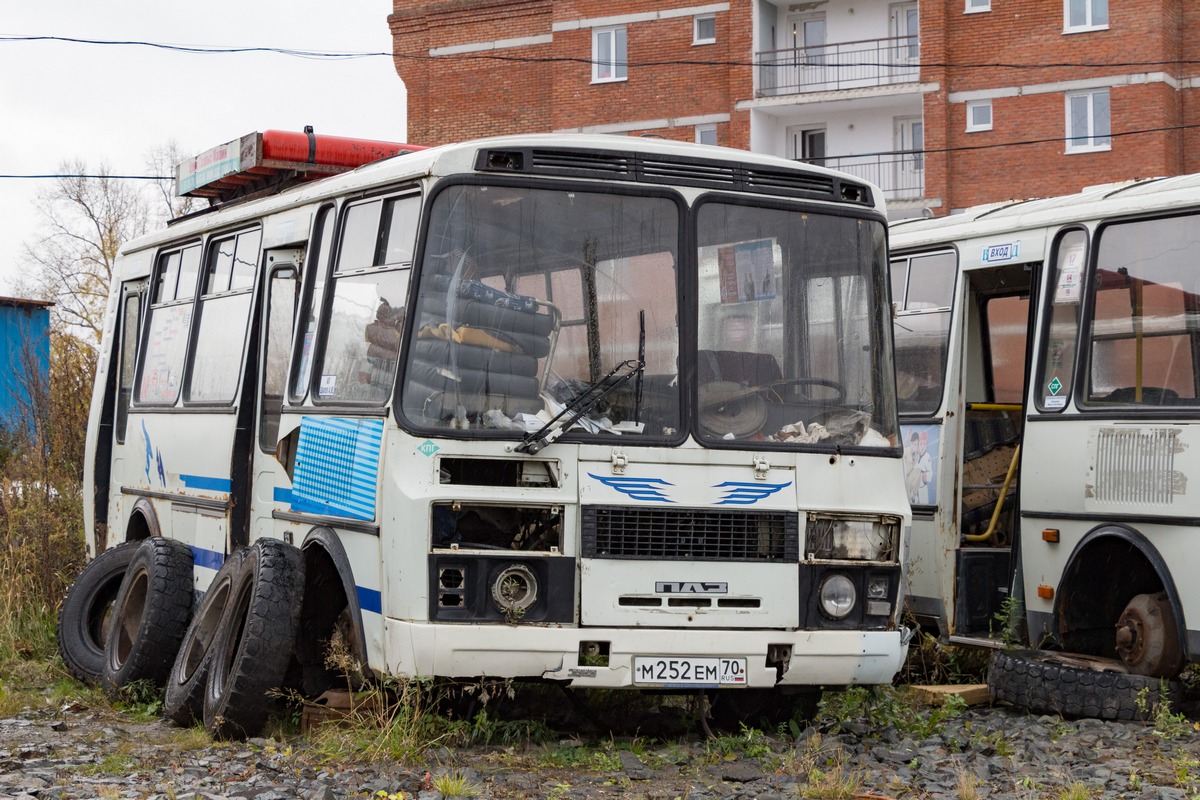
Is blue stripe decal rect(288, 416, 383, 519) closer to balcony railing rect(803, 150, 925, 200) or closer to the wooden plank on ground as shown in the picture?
the wooden plank on ground

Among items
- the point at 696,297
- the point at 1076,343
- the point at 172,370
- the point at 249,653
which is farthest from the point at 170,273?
the point at 1076,343

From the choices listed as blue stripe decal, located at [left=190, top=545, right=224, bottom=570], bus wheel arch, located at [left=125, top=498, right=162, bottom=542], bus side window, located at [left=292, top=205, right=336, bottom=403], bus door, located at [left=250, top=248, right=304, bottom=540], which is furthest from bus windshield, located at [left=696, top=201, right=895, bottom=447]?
bus wheel arch, located at [left=125, top=498, right=162, bottom=542]

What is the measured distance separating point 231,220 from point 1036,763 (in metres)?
5.94

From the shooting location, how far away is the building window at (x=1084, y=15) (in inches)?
1398

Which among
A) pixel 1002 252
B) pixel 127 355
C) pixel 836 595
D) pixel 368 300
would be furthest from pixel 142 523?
pixel 1002 252

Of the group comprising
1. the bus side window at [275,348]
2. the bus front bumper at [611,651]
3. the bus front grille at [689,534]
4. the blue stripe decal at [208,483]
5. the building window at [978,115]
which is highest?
the building window at [978,115]

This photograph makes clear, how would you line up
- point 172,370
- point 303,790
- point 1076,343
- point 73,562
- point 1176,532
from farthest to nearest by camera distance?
point 73,562
point 172,370
point 1076,343
point 1176,532
point 303,790

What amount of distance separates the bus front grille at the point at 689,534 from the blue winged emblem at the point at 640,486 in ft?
0.20

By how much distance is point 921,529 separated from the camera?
10.7 metres

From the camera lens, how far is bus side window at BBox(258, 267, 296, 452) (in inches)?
368

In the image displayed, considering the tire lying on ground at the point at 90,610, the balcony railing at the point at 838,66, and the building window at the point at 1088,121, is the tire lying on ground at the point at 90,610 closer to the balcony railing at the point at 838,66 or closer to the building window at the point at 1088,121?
the building window at the point at 1088,121

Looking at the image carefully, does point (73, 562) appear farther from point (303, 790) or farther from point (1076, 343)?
point (1076, 343)

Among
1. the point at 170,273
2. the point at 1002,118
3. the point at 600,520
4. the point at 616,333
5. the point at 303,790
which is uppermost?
the point at 1002,118

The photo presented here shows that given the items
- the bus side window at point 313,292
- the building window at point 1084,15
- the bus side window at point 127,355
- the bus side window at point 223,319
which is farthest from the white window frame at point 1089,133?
the bus side window at point 313,292
